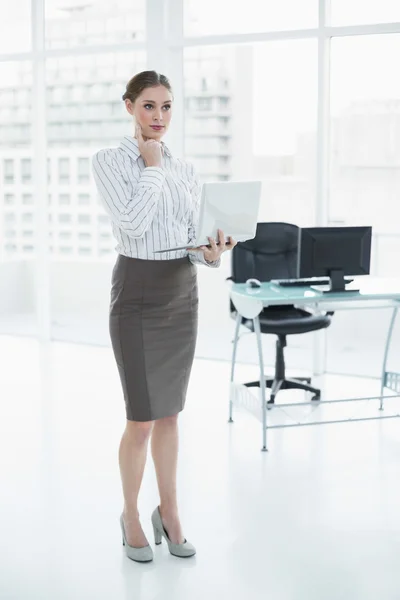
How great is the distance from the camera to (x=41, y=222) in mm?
6820

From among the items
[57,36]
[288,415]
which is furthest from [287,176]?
[288,415]

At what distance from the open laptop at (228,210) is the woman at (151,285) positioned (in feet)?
0.15

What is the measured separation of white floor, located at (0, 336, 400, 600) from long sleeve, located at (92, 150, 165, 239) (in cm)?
117

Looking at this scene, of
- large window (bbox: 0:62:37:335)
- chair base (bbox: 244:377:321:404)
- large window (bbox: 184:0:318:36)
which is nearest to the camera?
chair base (bbox: 244:377:321:404)

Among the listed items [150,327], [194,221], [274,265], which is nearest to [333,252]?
[274,265]

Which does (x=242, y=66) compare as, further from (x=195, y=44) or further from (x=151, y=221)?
(x=151, y=221)

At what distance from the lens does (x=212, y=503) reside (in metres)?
3.43

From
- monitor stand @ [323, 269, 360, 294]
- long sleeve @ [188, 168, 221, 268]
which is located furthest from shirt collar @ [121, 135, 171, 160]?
monitor stand @ [323, 269, 360, 294]

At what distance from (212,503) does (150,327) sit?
1.04 meters

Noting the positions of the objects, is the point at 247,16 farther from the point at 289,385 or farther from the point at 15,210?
the point at 15,210

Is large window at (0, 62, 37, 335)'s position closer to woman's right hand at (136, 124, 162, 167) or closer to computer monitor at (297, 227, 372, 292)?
computer monitor at (297, 227, 372, 292)

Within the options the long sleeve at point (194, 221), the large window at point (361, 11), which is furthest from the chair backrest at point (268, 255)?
the long sleeve at point (194, 221)

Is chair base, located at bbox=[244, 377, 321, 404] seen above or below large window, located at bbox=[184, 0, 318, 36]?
below

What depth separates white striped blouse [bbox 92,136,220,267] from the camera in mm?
2555
